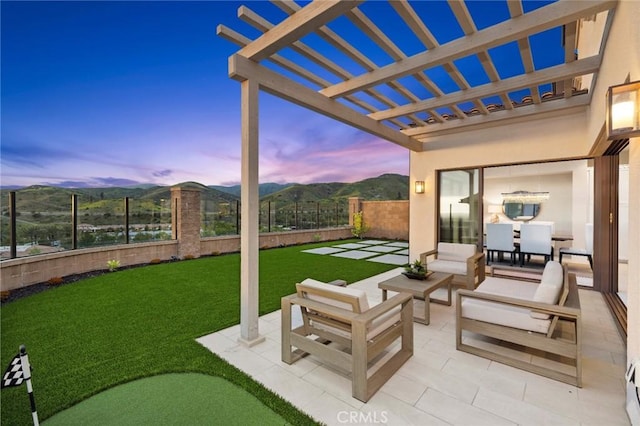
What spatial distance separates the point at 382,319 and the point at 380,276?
3822 mm

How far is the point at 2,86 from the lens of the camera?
730cm

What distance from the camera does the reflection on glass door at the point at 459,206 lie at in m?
6.49

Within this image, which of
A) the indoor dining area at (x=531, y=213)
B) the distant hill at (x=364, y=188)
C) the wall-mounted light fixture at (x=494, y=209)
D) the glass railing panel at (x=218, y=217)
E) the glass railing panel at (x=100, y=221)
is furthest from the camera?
the distant hill at (x=364, y=188)

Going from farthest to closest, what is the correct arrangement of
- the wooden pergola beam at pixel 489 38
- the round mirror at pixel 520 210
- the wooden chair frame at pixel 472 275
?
the round mirror at pixel 520 210, the wooden chair frame at pixel 472 275, the wooden pergola beam at pixel 489 38

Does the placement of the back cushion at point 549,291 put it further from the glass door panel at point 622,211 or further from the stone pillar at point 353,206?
the stone pillar at point 353,206

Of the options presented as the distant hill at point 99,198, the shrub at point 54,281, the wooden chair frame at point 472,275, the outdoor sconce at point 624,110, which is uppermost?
the outdoor sconce at point 624,110

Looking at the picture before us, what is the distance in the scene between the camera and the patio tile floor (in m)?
1.96

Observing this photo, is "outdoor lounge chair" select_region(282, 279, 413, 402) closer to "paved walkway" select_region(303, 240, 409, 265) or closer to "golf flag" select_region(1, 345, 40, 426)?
"golf flag" select_region(1, 345, 40, 426)

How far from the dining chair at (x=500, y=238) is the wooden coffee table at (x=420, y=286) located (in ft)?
11.7

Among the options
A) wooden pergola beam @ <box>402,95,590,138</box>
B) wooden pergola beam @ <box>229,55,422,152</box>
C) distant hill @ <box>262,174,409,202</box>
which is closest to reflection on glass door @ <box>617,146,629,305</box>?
wooden pergola beam @ <box>402,95,590,138</box>

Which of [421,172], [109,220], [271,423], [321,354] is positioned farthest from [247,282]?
[109,220]

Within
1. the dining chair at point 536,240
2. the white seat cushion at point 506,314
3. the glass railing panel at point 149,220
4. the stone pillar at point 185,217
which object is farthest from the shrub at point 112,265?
the dining chair at point 536,240

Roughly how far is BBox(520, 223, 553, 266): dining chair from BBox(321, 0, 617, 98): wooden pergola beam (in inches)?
212

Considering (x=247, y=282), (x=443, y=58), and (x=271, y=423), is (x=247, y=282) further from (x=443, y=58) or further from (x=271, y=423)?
(x=443, y=58)
